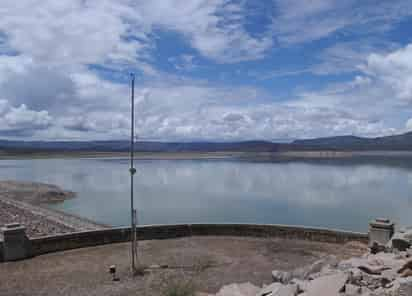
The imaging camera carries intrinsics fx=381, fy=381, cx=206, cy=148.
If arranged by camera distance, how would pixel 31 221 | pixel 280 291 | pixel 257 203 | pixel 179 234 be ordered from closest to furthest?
pixel 280 291, pixel 179 234, pixel 31 221, pixel 257 203

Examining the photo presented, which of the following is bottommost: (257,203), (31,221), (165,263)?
(257,203)

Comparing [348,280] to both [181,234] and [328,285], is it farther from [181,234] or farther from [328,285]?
[181,234]

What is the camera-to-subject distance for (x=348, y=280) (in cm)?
511

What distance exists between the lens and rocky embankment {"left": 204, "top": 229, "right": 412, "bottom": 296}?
4.61 metres

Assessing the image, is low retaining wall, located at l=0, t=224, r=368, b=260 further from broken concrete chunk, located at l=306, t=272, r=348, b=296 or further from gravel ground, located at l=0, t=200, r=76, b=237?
gravel ground, located at l=0, t=200, r=76, b=237

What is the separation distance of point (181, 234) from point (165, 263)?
7.69 feet

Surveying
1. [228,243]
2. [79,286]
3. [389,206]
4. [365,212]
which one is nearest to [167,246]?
[228,243]

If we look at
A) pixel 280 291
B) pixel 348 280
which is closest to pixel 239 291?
pixel 280 291

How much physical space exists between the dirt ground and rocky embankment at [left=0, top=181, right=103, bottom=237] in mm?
9643

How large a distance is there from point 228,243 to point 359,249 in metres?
3.18

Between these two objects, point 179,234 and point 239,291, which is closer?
point 239,291

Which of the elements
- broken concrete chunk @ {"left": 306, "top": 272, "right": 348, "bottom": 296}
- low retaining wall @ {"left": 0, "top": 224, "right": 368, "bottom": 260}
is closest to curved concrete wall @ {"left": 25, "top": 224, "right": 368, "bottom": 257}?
low retaining wall @ {"left": 0, "top": 224, "right": 368, "bottom": 260}

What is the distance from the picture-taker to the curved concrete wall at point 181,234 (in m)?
8.99

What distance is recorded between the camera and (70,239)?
915 centimetres
